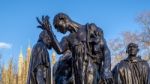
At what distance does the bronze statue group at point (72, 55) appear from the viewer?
10.1m

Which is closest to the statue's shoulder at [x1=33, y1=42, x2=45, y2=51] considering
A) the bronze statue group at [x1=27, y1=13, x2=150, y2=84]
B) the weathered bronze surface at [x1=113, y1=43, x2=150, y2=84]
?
the bronze statue group at [x1=27, y1=13, x2=150, y2=84]

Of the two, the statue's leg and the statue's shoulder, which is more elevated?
the statue's shoulder

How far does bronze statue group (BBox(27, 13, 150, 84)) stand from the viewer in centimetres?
1012

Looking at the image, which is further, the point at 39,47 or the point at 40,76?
the point at 39,47

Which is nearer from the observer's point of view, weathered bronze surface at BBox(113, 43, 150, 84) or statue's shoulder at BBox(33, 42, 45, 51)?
statue's shoulder at BBox(33, 42, 45, 51)

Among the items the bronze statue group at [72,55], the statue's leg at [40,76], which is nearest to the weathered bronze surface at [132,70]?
the bronze statue group at [72,55]

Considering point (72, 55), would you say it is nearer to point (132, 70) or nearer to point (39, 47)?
point (39, 47)

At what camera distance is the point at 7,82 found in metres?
66.8

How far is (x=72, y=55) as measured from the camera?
34.4 ft

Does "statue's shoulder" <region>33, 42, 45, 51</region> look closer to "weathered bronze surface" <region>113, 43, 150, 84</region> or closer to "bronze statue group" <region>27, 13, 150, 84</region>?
"bronze statue group" <region>27, 13, 150, 84</region>

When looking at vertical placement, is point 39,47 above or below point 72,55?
above

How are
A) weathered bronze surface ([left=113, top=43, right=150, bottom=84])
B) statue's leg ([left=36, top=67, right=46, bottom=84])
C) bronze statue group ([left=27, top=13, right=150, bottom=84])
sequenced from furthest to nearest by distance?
weathered bronze surface ([left=113, top=43, right=150, bottom=84])
bronze statue group ([left=27, top=13, right=150, bottom=84])
statue's leg ([left=36, top=67, right=46, bottom=84])

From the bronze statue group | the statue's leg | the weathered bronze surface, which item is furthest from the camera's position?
the weathered bronze surface

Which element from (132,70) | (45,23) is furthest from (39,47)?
(132,70)
